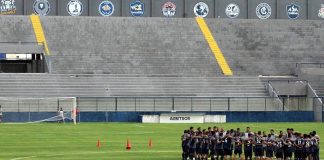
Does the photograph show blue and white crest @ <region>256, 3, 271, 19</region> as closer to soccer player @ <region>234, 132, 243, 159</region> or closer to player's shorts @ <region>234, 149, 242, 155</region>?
player's shorts @ <region>234, 149, 242, 155</region>

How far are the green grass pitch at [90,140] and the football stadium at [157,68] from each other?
8.0 inches

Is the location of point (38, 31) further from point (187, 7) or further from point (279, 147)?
point (279, 147)

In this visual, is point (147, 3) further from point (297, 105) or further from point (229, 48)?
point (297, 105)

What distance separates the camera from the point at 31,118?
243 feet

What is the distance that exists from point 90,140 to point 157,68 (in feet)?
111

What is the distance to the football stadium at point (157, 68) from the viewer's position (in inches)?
2916

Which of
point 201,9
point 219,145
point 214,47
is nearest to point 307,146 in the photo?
point 219,145

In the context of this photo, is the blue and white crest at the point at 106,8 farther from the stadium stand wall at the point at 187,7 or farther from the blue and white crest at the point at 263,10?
the blue and white crest at the point at 263,10

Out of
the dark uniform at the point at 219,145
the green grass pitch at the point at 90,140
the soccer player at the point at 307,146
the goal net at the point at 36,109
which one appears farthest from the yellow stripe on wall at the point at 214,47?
the soccer player at the point at 307,146

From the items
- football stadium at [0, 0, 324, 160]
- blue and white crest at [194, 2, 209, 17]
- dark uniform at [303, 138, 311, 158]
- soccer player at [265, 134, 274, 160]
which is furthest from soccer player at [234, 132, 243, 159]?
blue and white crest at [194, 2, 209, 17]

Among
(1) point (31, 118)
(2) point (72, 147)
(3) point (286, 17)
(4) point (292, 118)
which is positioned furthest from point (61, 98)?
(3) point (286, 17)

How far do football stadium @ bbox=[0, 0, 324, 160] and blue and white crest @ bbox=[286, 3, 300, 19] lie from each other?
128mm

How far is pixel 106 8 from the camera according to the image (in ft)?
323

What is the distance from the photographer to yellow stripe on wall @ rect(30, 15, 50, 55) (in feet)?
288
